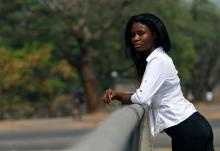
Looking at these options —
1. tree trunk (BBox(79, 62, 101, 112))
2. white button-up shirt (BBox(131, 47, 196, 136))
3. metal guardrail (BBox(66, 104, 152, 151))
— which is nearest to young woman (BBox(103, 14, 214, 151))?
white button-up shirt (BBox(131, 47, 196, 136))

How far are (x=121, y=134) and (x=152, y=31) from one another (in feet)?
2.77

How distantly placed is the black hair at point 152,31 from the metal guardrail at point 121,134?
37 cm

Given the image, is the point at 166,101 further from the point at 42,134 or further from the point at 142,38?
the point at 42,134

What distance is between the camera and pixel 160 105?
16.4 feet

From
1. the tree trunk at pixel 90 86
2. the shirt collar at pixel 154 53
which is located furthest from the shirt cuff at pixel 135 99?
the tree trunk at pixel 90 86

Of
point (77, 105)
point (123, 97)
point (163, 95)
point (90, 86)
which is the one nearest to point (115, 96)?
point (123, 97)

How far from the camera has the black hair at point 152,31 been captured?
4980 mm

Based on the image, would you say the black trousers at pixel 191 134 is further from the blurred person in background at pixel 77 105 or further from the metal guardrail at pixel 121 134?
the blurred person in background at pixel 77 105

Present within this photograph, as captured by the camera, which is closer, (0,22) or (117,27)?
(117,27)

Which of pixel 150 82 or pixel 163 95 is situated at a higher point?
pixel 150 82

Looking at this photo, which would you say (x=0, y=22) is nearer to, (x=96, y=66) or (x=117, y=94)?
(x=96, y=66)

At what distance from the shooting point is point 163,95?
4.99m

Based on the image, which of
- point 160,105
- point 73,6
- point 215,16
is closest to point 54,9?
point 73,6

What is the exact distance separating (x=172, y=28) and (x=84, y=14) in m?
8.67
